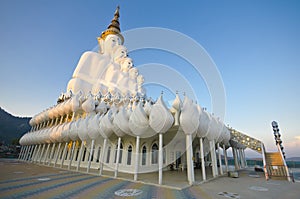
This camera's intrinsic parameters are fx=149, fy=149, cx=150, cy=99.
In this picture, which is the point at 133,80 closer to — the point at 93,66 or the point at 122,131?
the point at 93,66

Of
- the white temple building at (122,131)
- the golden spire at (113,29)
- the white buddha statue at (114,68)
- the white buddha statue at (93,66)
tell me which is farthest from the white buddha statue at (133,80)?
the golden spire at (113,29)

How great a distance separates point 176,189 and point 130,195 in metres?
2.49

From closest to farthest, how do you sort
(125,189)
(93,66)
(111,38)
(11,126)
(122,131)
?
(125,189)
(122,131)
(93,66)
(111,38)
(11,126)

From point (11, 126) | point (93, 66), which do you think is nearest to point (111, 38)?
point (93, 66)

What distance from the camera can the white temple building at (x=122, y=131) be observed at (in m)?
9.47

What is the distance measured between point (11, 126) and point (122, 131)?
3617 inches

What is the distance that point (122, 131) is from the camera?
11195mm

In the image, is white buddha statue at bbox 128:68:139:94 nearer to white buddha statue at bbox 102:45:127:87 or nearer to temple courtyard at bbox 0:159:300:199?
white buddha statue at bbox 102:45:127:87

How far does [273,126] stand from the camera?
Answer: 1362 centimetres

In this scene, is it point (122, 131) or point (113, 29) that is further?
point (113, 29)

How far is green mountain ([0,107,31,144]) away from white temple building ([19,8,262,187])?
174ft

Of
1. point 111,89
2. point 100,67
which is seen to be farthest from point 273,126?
point 100,67

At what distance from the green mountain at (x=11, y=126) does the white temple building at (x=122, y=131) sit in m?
53.0

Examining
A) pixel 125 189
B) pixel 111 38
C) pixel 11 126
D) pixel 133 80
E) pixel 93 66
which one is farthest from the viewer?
pixel 11 126
